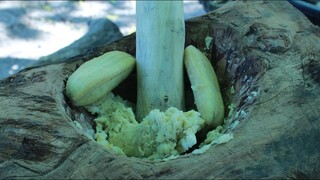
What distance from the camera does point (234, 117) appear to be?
115cm

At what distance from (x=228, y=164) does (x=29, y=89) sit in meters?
0.54

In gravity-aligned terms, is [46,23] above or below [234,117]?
below

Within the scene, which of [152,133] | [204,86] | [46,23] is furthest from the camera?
[46,23]

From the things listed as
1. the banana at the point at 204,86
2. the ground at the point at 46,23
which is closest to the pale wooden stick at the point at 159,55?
the banana at the point at 204,86

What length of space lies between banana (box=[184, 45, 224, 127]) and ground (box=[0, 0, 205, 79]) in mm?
1443

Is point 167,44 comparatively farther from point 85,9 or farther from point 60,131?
point 85,9

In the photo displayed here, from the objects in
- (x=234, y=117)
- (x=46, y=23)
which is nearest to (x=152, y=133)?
(x=234, y=117)

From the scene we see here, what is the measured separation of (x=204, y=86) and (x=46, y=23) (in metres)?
1.92

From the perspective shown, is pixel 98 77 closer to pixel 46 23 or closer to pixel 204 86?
pixel 204 86

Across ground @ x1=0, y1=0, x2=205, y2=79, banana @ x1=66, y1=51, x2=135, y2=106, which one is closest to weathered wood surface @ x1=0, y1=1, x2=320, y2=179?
banana @ x1=66, y1=51, x2=135, y2=106

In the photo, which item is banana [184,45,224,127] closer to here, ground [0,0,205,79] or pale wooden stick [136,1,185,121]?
pale wooden stick [136,1,185,121]

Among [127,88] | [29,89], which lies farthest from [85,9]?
[29,89]

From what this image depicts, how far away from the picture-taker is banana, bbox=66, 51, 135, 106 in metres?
1.19

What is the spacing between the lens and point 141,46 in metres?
1.27
